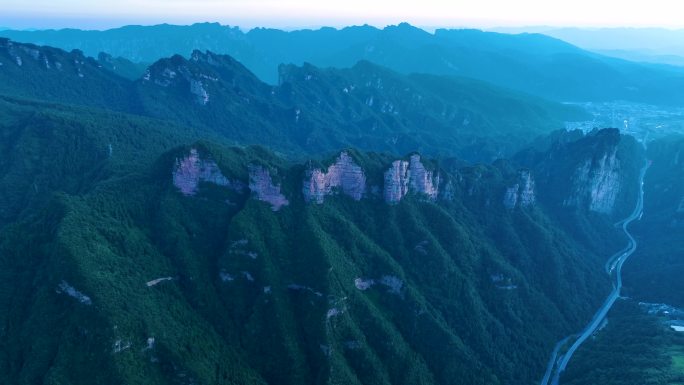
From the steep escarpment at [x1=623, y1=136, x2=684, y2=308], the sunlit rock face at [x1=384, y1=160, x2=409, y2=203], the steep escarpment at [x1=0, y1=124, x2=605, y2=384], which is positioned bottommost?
the steep escarpment at [x1=623, y1=136, x2=684, y2=308]

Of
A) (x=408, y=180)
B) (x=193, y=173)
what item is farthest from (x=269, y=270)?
(x=408, y=180)

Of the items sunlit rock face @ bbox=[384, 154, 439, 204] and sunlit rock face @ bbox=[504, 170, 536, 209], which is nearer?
sunlit rock face @ bbox=[384, 154, 439, 204]

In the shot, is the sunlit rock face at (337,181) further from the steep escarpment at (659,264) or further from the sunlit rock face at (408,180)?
the steep escarpment at (659,264)

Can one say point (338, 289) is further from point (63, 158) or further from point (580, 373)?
point (63, 158)

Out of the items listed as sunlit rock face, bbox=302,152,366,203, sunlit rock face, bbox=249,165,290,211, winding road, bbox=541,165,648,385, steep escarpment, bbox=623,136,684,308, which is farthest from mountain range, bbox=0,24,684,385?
winding road, bbox=541,165,648,385

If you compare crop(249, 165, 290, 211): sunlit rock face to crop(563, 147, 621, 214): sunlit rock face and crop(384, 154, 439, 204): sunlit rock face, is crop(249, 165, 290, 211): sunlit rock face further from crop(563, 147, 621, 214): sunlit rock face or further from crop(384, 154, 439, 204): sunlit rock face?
crop(563, 147, 621, 214): sunlit rock face

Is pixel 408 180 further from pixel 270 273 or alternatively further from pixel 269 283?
pixel 269 283

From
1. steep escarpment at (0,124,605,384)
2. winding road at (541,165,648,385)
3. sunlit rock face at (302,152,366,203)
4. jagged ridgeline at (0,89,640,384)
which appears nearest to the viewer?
steep escarpment at (0,124,605,384)
